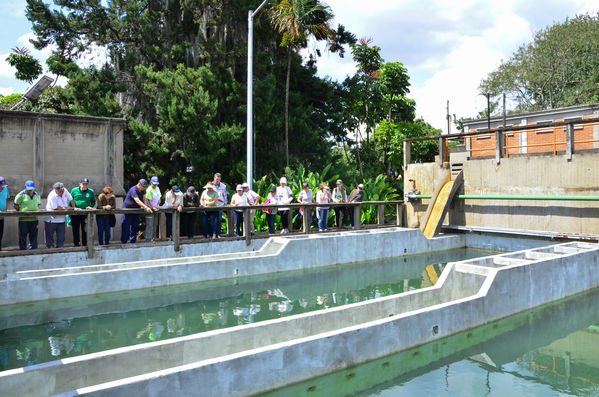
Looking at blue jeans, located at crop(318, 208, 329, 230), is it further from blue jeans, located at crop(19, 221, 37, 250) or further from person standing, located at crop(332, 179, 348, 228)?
blue jeans, located at crop(19, 221, 37, 250)

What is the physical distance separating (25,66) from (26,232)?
54.4 feet

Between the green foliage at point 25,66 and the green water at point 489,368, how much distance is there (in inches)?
927

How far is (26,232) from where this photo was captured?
35.6 ft

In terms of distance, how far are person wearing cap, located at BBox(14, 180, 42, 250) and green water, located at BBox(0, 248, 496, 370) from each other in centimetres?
193

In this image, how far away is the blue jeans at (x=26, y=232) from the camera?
35.4ft

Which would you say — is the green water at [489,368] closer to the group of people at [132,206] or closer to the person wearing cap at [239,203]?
the group of people at [132,206]

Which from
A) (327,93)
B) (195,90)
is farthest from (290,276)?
(327,93)

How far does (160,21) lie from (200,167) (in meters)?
7.72

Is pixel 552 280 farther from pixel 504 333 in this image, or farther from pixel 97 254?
pixel 97 254

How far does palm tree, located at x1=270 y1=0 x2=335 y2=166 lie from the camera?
19.1m

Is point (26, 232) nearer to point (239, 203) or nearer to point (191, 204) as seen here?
point (191, 204)

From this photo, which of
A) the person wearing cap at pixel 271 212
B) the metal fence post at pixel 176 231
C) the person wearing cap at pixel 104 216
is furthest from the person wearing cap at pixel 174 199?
the person wearing cap at pixel 271 212

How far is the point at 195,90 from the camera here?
18.9 meters

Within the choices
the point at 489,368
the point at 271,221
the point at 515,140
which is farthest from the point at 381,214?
the point at 489,368
